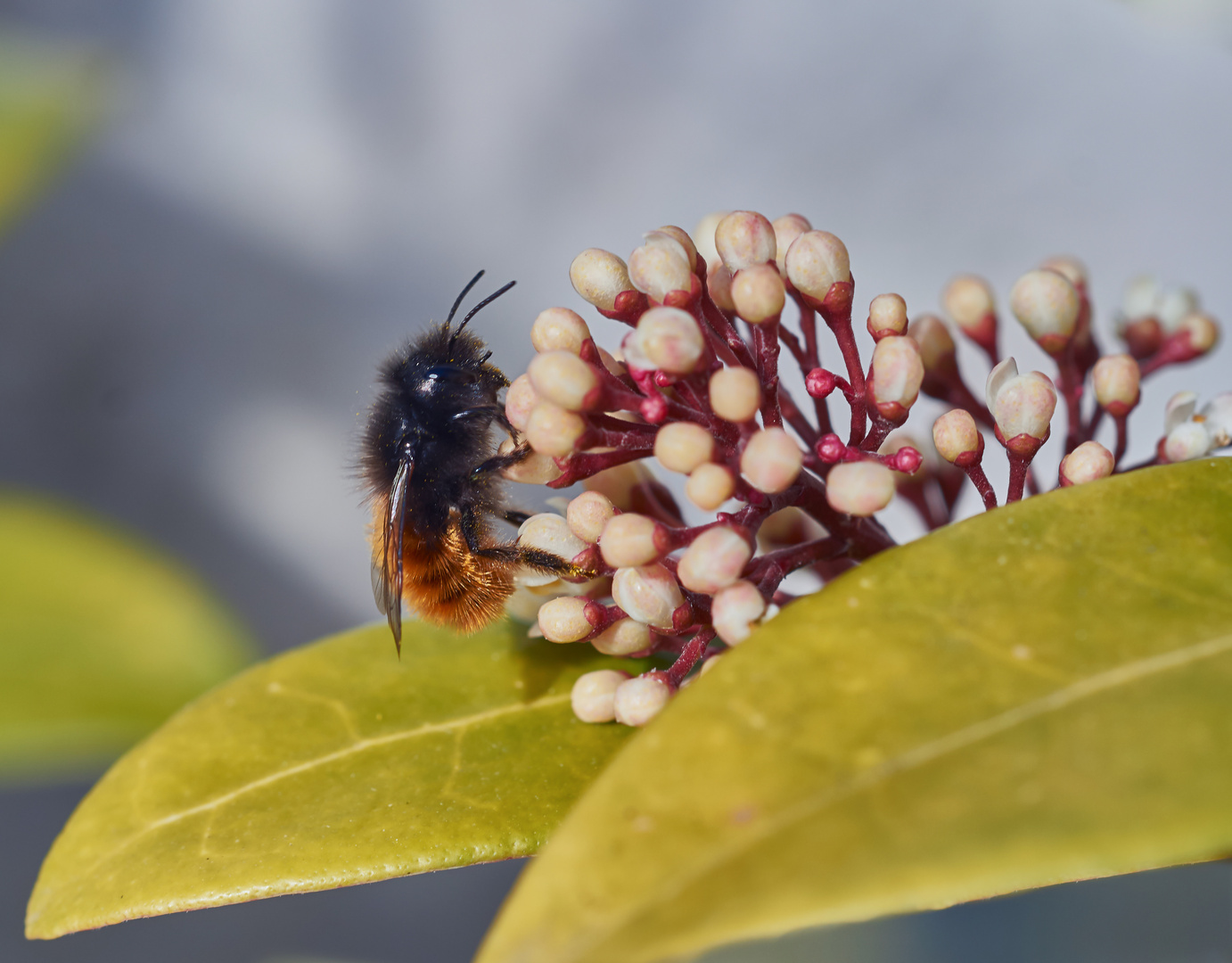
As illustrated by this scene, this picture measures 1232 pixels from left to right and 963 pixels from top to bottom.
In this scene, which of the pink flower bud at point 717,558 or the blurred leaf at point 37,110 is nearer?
the pink flower bud at point 717,558

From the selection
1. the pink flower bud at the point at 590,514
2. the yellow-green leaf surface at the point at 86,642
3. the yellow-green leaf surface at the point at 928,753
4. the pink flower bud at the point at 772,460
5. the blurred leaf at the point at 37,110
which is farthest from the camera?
the blurred leaf at the point at 37,110

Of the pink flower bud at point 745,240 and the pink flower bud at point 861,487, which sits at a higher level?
the pink flower bud at point 745,240

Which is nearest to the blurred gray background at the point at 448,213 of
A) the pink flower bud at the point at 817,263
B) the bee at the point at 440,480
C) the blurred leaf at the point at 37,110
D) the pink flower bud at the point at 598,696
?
the blurred leaf at the point at 37,110

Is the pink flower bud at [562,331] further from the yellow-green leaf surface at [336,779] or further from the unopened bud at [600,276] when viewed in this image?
the yellow-green leaf surface at [336,779]

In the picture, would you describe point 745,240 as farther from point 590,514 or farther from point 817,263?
point 590,514

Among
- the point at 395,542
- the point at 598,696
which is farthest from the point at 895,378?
the point at 395,542

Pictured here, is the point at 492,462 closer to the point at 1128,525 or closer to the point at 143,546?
the point at 1128,525

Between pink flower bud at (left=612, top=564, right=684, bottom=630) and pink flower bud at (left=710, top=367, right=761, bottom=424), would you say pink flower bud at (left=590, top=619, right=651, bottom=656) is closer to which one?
pink flower bud at (left=612, top=564, right=684, bottom=630)

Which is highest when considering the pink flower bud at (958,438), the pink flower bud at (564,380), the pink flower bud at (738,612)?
the pink flower bud at (564,380)

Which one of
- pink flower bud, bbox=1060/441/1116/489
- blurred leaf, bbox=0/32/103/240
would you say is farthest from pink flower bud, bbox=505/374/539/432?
blurred leaf, bbox=0/32/103/240

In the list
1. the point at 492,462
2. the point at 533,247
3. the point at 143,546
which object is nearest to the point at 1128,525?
the point at 492,462
